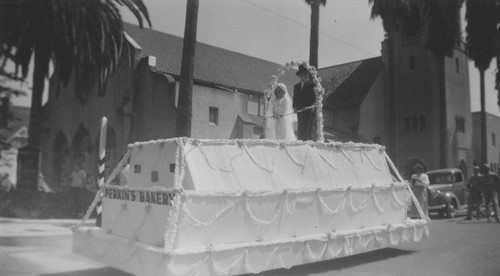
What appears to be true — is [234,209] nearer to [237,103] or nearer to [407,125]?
[237,103]

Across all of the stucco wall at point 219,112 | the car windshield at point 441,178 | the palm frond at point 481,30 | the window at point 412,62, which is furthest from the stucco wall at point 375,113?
the palm frond at point 481,30

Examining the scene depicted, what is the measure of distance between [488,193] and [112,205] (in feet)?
41.9

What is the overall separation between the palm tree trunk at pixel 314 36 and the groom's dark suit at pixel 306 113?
405 inches

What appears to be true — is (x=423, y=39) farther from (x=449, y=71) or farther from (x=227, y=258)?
(x=227, y=258)

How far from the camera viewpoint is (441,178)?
19.2 meters

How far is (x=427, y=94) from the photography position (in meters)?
33.5

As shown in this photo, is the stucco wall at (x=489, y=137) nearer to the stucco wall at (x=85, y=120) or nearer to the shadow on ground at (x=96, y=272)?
the stucco wall at (x=85, y=120)

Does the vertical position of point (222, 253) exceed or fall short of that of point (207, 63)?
it falls short

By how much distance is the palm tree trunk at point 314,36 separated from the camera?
797 inches

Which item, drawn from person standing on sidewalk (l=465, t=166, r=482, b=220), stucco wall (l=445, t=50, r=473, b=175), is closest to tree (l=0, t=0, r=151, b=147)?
person standing on sidewalk (l=465, t=166, r=482, b=220)

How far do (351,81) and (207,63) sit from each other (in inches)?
523

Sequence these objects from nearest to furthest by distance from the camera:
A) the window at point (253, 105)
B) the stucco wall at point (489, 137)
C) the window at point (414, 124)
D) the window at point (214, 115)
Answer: the window at point (214, 115) → the window at point (253, 105) → the window at point (414, 124) → the stucco wall at point (489, 137)

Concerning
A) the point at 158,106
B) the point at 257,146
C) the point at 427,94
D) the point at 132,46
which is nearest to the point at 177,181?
the point at 257,146

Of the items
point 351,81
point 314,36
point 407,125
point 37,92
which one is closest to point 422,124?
point 407,125
